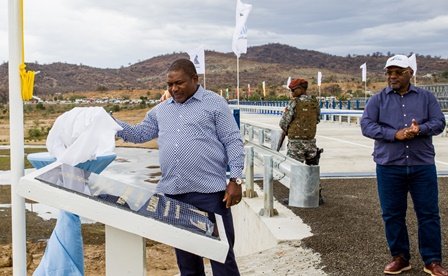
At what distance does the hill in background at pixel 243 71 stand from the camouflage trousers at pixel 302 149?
103530 millimetres

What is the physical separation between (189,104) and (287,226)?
3324mm

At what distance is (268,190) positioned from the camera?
7750 millimetres

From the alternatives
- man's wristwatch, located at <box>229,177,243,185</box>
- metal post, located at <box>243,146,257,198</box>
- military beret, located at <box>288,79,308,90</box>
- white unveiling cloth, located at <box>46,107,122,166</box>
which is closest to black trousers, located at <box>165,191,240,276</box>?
man's wristwatch, located at <box>229,177,243,185</box>

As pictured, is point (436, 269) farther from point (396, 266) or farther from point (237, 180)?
point (237, 180)

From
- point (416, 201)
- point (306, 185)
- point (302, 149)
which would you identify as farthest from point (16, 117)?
point (302, 149)

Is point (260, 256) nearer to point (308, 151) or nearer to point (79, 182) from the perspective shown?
point (308, 151)

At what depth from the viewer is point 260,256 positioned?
6.49 metres

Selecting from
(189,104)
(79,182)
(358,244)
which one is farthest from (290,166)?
(79,182)

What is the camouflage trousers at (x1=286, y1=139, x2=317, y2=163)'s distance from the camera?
27.8ft

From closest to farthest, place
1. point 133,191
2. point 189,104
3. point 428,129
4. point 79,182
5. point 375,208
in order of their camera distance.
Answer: point 79,182 → point 133,191 → point 189,104 → point 428,129 → point 375,208

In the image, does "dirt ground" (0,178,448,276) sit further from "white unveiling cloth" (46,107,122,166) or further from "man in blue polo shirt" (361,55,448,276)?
"white unveiling cloth" (46,107,122,166)

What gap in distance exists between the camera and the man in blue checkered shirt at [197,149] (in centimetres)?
432

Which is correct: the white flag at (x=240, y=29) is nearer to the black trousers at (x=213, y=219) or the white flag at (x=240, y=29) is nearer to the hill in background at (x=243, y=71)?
the black trousers at (x=213, y=219)

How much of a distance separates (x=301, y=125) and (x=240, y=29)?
6.52 meters
